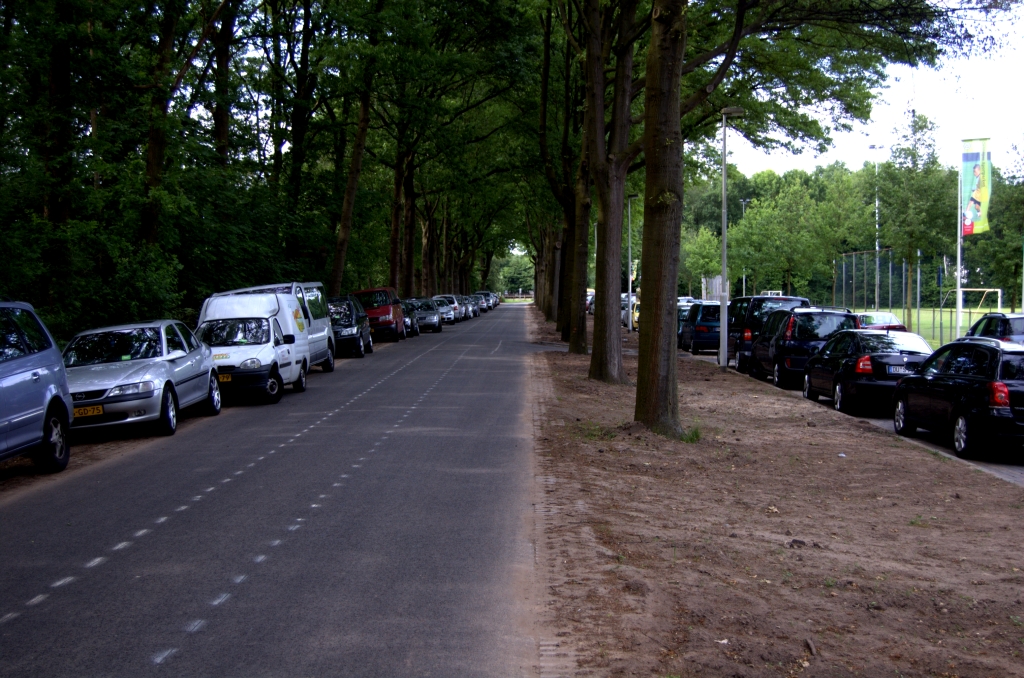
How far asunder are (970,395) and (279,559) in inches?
375

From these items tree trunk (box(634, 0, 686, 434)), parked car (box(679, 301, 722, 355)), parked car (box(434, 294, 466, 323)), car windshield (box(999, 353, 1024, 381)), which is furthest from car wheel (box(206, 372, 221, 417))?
parked car (box(434, 294, 466, 323))

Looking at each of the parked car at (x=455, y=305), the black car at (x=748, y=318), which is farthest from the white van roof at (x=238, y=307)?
the parked car at (x=455, y=305)

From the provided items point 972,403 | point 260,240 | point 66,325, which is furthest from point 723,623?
point 260,240

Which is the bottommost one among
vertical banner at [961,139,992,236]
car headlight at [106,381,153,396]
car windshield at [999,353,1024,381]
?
car headlight at [106,381,153,396]

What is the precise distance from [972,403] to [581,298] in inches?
599

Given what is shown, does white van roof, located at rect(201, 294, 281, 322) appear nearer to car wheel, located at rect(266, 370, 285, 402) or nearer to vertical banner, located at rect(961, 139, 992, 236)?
car wheel, located at rect(266, 370, 285, 402)

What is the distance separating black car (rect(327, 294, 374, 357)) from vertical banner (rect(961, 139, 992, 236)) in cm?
1844

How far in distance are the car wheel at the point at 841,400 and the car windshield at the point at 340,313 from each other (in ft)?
51.7

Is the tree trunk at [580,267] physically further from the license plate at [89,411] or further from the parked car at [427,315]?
the parked car at [427,315]

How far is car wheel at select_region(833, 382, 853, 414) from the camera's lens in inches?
683

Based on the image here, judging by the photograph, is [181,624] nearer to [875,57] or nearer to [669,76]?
[669,76]

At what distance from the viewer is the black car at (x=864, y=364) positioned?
16828mm

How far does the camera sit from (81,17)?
61.7 feet

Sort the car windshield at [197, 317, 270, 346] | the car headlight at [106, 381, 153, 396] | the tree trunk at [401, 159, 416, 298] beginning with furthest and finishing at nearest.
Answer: the tree trunk at [401, 159, 416, 298]
the car windshield at [197, 317, 270, 346]
the car headlight at [106, 381, 153, 396]
